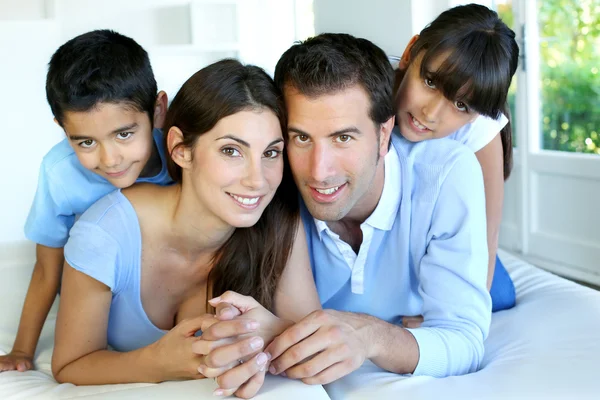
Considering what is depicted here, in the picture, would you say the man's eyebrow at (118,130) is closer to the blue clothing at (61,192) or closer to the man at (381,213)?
the blue clothing at (61,192)

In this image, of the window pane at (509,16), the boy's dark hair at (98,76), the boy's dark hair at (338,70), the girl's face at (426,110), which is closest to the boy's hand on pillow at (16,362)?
the boy's dark hair at (98,76)

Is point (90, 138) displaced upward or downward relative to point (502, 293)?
upward

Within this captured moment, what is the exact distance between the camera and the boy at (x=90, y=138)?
179cm

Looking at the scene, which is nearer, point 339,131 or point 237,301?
point 237,301

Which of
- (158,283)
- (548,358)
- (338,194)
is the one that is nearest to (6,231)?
(158,283)

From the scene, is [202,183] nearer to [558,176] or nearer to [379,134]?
[379,134]

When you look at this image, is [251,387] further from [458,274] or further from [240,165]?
[458,274]

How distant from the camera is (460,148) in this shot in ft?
6.09

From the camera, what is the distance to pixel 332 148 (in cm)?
170

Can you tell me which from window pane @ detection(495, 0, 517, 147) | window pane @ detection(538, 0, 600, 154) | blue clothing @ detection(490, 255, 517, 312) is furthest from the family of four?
Result: window pane @ detection(495, 0, 517, 147)

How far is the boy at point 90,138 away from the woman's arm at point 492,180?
107cm

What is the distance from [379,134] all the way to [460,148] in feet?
0.80

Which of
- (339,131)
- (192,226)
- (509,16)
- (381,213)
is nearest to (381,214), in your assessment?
(381,213)

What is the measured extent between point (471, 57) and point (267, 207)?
0.72m
